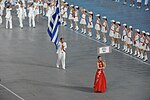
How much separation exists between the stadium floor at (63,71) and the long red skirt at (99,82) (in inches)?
12.5

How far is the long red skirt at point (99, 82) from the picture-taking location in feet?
98.0

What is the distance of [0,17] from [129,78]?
1719 cm

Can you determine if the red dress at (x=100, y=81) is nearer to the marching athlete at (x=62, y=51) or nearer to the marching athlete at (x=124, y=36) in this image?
the marching athlete at (x=62, y=51)

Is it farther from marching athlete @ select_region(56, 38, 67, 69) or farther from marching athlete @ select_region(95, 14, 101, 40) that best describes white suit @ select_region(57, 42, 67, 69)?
marching athlete @ select_region(95, 14, 101, 40)

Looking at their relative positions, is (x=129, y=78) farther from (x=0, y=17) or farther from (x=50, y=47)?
(x=0, y=17)

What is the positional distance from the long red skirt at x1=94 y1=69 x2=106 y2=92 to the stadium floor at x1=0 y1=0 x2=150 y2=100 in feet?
1.04

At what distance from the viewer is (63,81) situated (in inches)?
1262

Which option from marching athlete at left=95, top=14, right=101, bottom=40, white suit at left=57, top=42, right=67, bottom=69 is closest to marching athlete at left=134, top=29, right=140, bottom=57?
marching athlete at left=95, top=14, right=101, bottom=40

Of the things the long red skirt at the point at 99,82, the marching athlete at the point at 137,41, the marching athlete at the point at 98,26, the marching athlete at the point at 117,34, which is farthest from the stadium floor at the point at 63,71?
the marching athlete at the point at 117,34

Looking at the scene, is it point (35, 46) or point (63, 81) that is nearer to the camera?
point (63, 81)

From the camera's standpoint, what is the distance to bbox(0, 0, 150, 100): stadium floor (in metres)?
29.9

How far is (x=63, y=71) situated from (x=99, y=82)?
15.5 ft

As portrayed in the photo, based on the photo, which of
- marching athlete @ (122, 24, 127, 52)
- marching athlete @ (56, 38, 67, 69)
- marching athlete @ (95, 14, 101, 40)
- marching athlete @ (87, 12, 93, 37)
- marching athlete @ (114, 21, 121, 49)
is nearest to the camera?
marching athlete @ (56, 38, 67, 69)

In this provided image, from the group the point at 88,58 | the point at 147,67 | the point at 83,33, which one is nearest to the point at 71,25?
the point at 83,33
